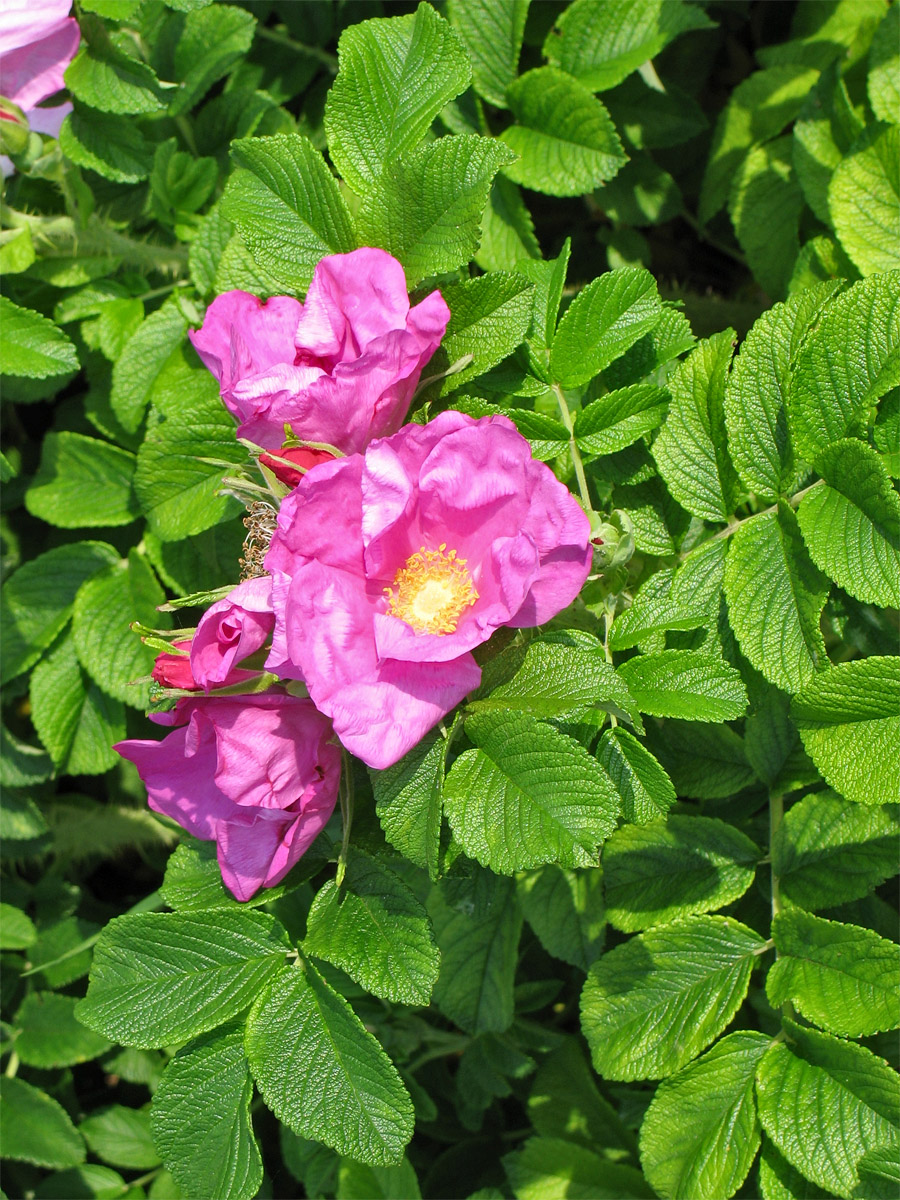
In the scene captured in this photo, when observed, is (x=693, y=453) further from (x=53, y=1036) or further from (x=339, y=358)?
(x=53, y=1036)

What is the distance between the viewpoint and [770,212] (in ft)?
7.13

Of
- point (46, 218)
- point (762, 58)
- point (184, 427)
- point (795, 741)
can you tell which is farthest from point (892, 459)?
point (46, 218)

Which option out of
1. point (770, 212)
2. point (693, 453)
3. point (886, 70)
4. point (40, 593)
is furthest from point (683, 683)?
point (40, 593)

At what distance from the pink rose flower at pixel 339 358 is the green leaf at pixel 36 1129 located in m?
1.68

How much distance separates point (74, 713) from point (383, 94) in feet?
4.30

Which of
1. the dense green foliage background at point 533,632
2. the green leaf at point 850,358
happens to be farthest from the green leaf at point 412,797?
the green leaf at point 850,358

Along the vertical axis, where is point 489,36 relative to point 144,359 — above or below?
above

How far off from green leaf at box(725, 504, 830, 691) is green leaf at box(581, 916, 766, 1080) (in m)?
0.44

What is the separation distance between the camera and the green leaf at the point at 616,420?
1.45m

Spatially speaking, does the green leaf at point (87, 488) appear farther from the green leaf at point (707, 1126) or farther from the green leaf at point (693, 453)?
the green leaf at point (707, 1126)

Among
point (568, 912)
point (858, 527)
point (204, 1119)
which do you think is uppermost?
point (858, 527)

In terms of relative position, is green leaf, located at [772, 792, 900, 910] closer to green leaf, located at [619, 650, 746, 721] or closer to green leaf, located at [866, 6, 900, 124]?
green leaf, located at [619, 650, 746, 721]

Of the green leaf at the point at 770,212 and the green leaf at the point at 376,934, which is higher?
the green leaf at the point at 770,212

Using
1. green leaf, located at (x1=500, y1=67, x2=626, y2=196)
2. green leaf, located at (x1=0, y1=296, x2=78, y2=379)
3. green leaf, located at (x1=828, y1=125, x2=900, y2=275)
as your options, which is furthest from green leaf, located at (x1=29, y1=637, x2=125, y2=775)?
green leaf, located at (x1=828, y1=125, x2=900, y2=275)
